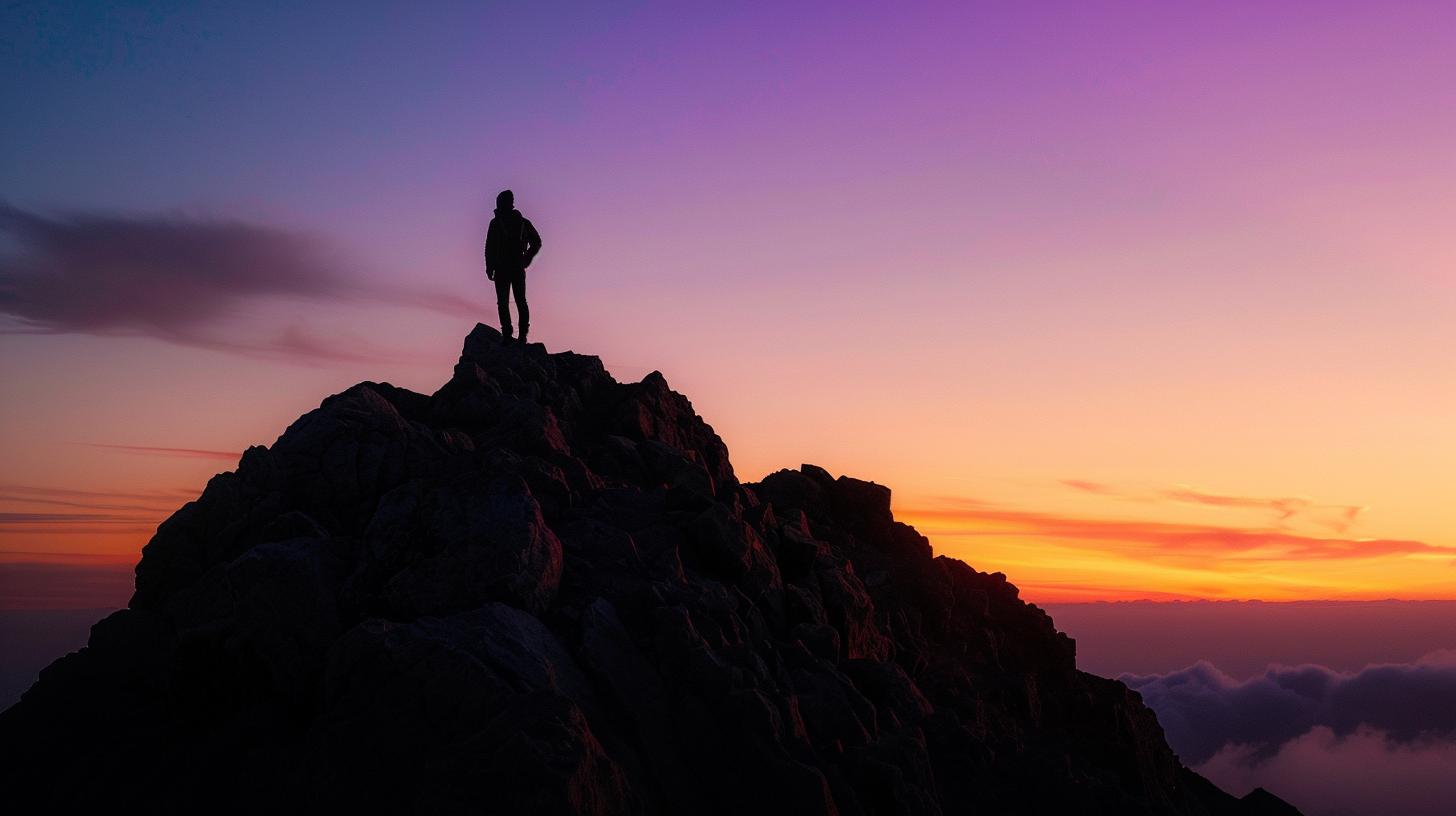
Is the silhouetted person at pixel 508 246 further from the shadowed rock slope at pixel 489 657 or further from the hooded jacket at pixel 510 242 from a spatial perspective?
the shadowed rock slope at pixel 489 657

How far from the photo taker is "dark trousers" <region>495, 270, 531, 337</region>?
39125mm

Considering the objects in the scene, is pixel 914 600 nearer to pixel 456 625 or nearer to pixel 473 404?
pixel 473 404

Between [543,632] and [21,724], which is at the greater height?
[543,632]

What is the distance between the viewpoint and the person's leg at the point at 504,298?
39.2 m

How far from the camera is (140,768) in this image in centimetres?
2072

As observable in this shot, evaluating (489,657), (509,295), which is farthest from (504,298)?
(489,657)

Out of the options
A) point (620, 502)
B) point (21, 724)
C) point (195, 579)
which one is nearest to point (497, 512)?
point (620, 502)

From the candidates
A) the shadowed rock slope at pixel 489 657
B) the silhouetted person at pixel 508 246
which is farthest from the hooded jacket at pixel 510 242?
the shadowed rock slope at pixel 489 657

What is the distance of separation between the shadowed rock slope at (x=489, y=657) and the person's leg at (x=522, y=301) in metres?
4.69

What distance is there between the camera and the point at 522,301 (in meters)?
40.0

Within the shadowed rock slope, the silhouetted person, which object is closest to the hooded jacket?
the silhouetted person

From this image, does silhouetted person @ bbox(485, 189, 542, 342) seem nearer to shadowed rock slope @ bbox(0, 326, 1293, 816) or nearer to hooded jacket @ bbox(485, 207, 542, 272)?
hooded jacket @ bbox(485, 207, 542, 272)

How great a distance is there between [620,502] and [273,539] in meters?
9.11

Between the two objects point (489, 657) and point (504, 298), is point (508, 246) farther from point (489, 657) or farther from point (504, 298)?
point (489, 657)
